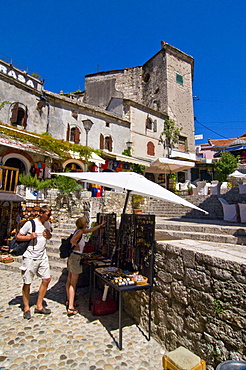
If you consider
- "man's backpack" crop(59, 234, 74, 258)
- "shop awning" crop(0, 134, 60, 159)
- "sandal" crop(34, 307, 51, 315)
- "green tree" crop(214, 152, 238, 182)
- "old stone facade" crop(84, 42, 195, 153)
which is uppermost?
"old stone facade" crop(84, 42, 195, 153)

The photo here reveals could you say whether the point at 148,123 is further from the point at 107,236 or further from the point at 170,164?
the point at 107,236

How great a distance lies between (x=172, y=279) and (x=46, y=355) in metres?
1.92

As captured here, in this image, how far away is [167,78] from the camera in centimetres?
2469

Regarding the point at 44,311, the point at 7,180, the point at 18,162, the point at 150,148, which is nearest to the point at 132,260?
the point at 44,311

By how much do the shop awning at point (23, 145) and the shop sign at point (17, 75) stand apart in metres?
5.58

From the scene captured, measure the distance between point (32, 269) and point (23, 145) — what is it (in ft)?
32.9

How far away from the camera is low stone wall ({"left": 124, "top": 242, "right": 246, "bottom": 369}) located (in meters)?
2.19

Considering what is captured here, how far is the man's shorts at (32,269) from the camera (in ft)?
12.0

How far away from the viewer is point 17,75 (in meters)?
15.6

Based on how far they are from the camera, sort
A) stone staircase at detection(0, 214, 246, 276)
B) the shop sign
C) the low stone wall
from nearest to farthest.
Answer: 1. the low stone wall
2. stone staircase at detection(0, 214, 246, 276)
3. the shop sign

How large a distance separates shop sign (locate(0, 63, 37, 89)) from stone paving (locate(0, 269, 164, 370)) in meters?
15.5

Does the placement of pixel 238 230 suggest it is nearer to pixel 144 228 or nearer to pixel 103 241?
pixel 144 228

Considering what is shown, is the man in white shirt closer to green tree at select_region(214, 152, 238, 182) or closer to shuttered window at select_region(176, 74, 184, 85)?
green tree at select_region(214, 152, 238, 182)

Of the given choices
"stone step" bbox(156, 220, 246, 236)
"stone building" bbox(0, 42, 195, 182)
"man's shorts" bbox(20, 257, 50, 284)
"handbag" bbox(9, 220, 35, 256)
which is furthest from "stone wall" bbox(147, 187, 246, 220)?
"handbag" bbox(9, 220, 35, 256)
